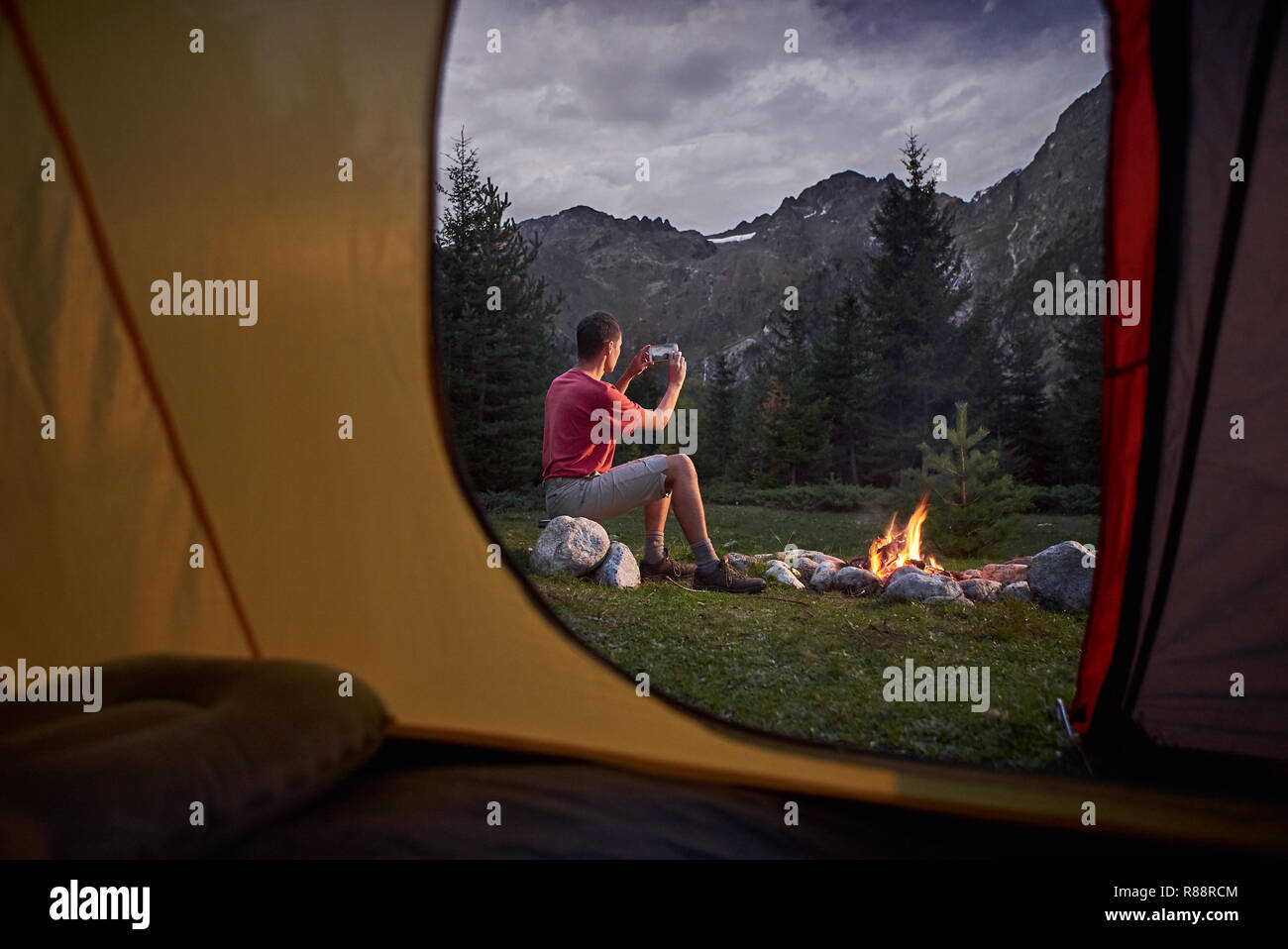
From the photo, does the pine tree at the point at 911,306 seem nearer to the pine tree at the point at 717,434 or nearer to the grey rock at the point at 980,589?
the pine tree at the point at 717,434

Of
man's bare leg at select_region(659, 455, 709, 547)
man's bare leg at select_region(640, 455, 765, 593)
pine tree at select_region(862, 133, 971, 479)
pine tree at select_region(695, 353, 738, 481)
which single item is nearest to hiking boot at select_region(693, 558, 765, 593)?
man's bare leg at select_region(640, 455, 765, 593)

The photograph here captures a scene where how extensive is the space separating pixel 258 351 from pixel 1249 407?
85.0 inches

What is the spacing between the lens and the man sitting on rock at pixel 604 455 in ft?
12.5

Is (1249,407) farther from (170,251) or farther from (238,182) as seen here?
(170,251)

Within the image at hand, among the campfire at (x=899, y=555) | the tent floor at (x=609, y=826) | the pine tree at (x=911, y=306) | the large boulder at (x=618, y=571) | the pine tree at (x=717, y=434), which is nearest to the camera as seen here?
the tent floor at (x=609, y=826)

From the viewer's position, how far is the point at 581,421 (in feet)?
12.8

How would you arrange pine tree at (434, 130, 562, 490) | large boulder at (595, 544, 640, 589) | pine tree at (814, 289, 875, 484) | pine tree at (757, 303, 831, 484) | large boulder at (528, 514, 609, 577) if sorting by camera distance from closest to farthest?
large boulder at (595, 544, 640, 589), large boulder at (528, 514, 609, 577), pine tree at (434, 130, 562, 490), pine tree at (757, 303, 831, 484), pine tree at (814, 289, 875, 484)

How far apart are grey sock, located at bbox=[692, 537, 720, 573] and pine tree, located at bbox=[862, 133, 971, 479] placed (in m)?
13.4

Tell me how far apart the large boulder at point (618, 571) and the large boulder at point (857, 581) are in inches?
55.3

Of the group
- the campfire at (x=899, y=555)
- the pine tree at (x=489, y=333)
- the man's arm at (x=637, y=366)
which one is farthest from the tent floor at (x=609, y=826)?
the pine tree at (x=489, y=333)

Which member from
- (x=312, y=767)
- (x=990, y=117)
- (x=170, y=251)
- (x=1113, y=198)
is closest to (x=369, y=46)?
(x=170, y=251)

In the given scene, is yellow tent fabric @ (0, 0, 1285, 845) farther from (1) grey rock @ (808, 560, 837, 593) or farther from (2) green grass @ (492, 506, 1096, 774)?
(1) grey rock @ (808, 560, 837, 593)

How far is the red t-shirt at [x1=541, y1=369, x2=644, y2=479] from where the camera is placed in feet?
12.5

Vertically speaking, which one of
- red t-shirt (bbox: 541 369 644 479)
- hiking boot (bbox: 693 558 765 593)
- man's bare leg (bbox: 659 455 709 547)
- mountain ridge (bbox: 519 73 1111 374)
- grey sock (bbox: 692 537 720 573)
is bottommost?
hiking boot (bbox: 693 558 765 593)
